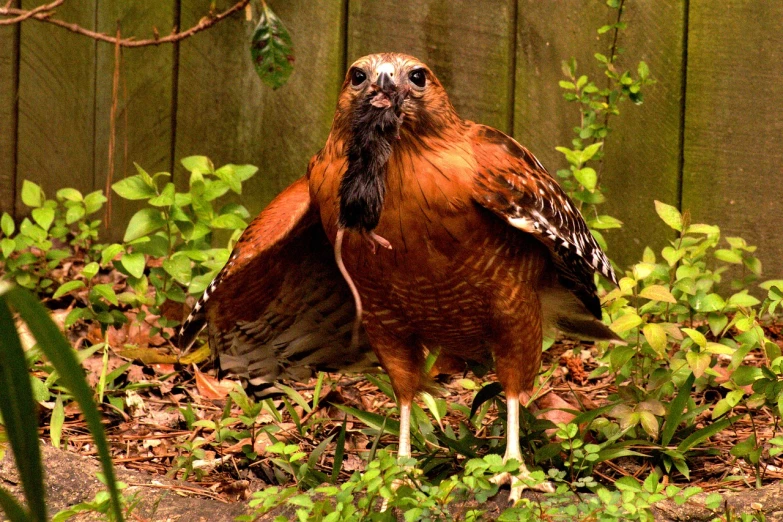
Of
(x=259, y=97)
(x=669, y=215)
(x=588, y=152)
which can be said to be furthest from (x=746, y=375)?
(x=259, y=97)

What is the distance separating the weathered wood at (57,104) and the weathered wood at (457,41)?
148 centimetres

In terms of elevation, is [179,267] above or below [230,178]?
below

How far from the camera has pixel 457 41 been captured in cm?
491

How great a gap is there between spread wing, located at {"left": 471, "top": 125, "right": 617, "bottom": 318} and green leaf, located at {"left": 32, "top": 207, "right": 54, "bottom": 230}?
2187 mm

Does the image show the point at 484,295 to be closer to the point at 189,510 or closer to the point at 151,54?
the point at 189,510

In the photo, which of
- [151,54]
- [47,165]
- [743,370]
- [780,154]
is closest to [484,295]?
[743,370]

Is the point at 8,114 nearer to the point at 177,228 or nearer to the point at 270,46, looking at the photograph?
the point at 177,228

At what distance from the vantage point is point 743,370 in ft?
11.7

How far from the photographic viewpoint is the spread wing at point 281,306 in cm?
Result: 347

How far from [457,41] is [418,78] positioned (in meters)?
1.87

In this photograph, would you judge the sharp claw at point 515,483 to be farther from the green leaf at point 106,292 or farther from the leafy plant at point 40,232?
the leafy plant at point 40,232

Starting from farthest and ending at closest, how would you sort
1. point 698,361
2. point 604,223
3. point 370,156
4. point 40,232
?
point 40,232
point 604,223
point 698,361
point 370,156

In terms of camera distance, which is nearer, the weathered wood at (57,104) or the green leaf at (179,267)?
the green leaf at (179,267)

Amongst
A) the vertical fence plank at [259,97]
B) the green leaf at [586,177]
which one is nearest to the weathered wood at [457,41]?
the vertical fence plank at [259,97]
